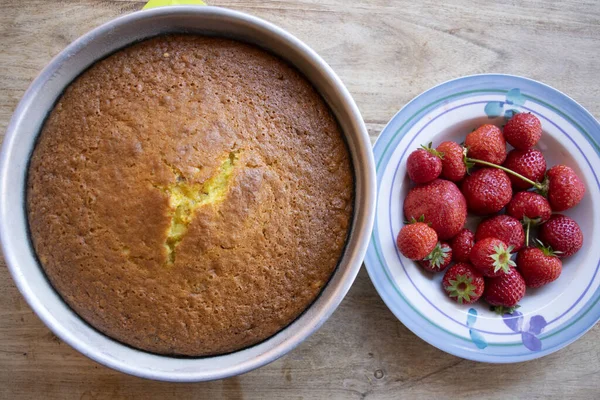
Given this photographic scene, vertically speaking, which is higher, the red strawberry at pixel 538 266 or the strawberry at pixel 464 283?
the red strawberry at pixel 538 266

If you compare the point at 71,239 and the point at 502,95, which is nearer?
the point at 71,239

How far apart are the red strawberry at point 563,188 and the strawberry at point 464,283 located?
1.12 feet

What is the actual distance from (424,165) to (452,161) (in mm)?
103

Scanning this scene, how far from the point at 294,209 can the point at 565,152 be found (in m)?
0.96

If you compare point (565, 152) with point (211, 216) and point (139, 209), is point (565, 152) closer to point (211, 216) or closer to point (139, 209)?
point (211, 216)

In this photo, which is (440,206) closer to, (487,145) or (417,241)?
(417,241)

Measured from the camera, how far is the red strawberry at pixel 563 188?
5.24 feet

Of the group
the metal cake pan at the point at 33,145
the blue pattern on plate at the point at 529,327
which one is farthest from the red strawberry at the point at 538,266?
the metal cake pan at the point at 33,145

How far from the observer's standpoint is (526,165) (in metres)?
1.62

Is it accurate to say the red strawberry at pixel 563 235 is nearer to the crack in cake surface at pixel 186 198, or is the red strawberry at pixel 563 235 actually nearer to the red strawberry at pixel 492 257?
the red strawberry at pixel 492 257

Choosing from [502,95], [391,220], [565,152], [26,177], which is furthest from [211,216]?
[565,152]

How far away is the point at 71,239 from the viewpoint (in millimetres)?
1263

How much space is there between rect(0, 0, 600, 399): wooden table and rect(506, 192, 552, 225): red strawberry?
406mm

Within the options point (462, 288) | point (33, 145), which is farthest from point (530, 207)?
point (33, 145)
